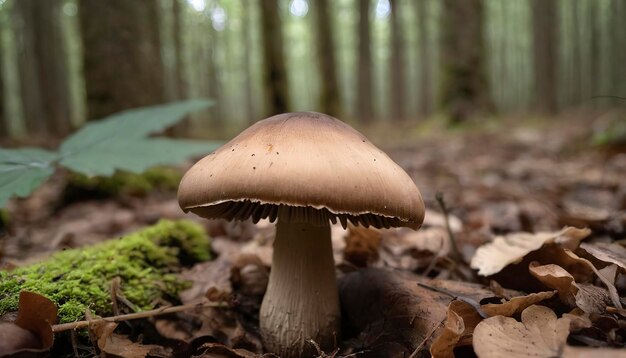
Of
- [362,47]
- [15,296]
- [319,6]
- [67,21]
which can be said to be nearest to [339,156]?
[15,296]

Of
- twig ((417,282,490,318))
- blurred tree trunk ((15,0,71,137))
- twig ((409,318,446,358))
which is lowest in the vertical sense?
twig ((409,318,446,358))

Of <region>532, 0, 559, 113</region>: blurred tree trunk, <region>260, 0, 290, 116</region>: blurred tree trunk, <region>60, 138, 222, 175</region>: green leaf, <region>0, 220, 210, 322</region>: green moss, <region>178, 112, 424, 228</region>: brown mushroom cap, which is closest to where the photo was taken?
<region>178, 112, 424, 228</region>: brown mushroom cap

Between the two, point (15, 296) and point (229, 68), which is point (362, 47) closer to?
point (15, 296)

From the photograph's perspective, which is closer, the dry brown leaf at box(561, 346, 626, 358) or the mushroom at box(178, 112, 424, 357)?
the dry brown leaf at box(561, 346, 626, 358)

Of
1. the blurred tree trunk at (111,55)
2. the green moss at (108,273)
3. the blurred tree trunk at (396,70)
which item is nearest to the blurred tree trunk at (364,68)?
the blurred tree trunk at (396,70)

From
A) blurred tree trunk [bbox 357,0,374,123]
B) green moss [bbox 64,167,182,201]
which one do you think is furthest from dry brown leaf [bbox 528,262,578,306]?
blurred tree trunk [bbox 357,0,374,123]

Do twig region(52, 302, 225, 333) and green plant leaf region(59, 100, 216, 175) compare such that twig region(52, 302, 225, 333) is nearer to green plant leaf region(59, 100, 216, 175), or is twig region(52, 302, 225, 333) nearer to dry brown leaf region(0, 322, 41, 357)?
dry brown leaf region(0, 322, 41, 357)

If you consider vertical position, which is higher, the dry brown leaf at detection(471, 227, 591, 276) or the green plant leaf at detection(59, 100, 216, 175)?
the green plant leaf at detection(59, 100, 216, 175)
